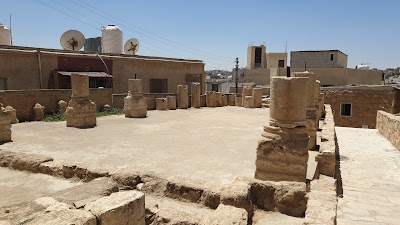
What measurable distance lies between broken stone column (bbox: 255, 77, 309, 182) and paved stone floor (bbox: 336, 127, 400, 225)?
1.39 meters

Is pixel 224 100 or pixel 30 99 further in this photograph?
pixel 224 100

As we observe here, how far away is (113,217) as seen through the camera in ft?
11.7

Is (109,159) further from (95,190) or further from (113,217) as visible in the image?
(113,217)

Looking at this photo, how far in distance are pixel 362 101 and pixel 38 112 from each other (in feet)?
70.8

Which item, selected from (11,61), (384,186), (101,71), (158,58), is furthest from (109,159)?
(158,58)

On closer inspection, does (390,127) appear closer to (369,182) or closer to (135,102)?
(369,182)

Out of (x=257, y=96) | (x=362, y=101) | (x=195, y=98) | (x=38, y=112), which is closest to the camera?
(x=38, y=112)

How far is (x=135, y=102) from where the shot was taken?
1528 centimetres

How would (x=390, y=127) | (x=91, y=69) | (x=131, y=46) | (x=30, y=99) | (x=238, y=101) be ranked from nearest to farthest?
(x=390, y=127), (x=30, y=99), (x=91, y=69), (x=238, y=101), (x=131, y=46)

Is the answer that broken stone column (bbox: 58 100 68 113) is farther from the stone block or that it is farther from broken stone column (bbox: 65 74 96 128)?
the stone block

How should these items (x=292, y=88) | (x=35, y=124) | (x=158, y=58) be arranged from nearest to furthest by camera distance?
(x=292, y=88) → (x=35, y=124) → (x=158, y=58)

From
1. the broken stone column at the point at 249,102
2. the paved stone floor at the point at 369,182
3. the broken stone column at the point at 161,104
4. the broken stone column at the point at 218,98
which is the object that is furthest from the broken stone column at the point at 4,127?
the broken stone column at the point at 249,102

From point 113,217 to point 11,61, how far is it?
612 inches

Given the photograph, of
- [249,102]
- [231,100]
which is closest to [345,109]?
[249,102]
